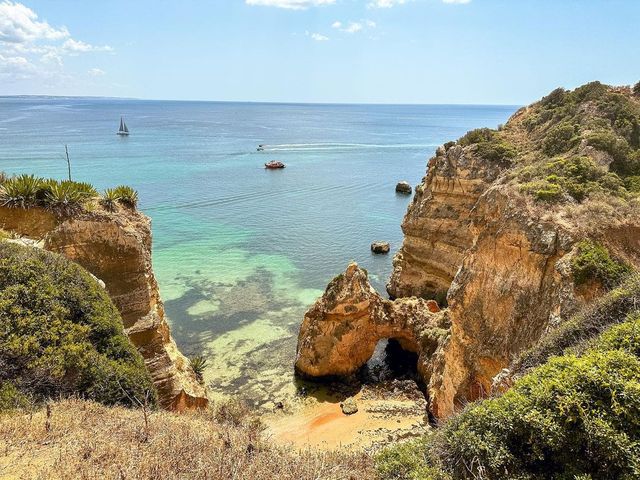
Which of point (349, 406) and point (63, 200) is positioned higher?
point (63, 200)

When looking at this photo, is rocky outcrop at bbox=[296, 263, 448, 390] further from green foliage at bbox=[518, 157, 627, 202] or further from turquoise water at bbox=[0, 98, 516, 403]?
green foliage at bbox=[518, 157, 627, 202]

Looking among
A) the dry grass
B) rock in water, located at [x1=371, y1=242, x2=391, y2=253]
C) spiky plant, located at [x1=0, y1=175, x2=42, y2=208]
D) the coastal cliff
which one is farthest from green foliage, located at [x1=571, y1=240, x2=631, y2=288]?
rock in water, located at [x1=371, y1=242, x2=391, y2=253]

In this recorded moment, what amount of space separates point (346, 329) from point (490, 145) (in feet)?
48.8

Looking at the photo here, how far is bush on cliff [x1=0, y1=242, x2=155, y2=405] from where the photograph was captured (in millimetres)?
10984

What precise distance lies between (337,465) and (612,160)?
59.9ft

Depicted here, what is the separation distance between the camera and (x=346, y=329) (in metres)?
24.4

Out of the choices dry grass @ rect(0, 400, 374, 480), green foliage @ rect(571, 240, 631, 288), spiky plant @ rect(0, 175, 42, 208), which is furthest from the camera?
spiky plant @ rect(0, 175, 42, 208)

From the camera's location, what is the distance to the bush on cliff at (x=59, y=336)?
10984mm

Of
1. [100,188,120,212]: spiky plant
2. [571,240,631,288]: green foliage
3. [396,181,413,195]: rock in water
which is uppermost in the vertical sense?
[100,188,120,212]: spiky plant

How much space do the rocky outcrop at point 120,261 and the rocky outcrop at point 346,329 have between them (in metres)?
9.17

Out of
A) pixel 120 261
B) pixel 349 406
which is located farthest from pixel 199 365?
pixel 120 261

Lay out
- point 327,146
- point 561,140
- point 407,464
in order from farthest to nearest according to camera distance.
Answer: point 327,146 < point 561,140 < point 407,464

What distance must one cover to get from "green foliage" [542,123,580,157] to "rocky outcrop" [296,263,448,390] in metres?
10.8

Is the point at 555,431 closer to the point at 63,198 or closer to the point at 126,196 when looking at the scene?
the point at 126,196
